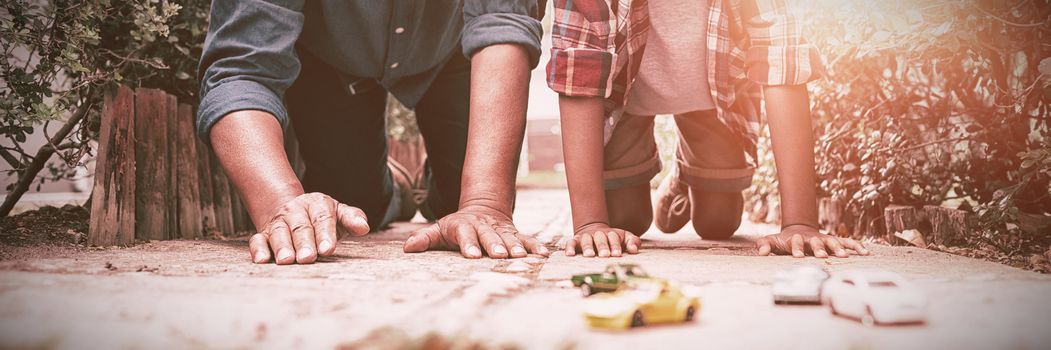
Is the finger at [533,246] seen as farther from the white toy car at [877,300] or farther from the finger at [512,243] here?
the white toy car at [877,300]

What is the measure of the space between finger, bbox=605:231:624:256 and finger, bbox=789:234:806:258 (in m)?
0.45

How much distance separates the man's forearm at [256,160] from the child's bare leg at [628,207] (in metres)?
1.39

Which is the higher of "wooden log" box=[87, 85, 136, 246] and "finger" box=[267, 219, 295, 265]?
"wooden log" box=[87, 85, 136, 246]

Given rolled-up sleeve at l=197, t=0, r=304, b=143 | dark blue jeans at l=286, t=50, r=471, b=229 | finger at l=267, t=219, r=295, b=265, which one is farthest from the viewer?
dark blue jeans at l=286, t=50, r=471, b=229

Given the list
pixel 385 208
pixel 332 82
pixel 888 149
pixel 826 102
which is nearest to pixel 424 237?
pixel 332 82

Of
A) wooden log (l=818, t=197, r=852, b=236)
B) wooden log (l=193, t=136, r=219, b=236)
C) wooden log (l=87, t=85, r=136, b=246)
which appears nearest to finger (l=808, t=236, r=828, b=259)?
wooden log (l=818, t=197, r=852, b=236)

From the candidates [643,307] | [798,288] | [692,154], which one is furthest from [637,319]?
[692,154]

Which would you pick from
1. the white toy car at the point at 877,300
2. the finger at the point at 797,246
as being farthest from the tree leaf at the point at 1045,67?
the white toy car at the point at 877,300

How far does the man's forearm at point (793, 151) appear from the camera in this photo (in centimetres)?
208

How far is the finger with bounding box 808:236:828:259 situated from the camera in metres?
1.84

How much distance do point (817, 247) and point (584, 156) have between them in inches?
27.7

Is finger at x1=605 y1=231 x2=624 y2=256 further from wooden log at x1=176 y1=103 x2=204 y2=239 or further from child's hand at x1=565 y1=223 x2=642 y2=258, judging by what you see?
wooden log at x1=176 y1=103 x2=204 y2=239

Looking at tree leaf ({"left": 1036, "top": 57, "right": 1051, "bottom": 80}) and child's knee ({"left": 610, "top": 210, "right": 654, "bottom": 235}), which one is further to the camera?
child's knee ({"left": 610, "top": 210, "right": 654, "bottom": 235})

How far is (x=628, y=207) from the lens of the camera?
2912 millimetres
